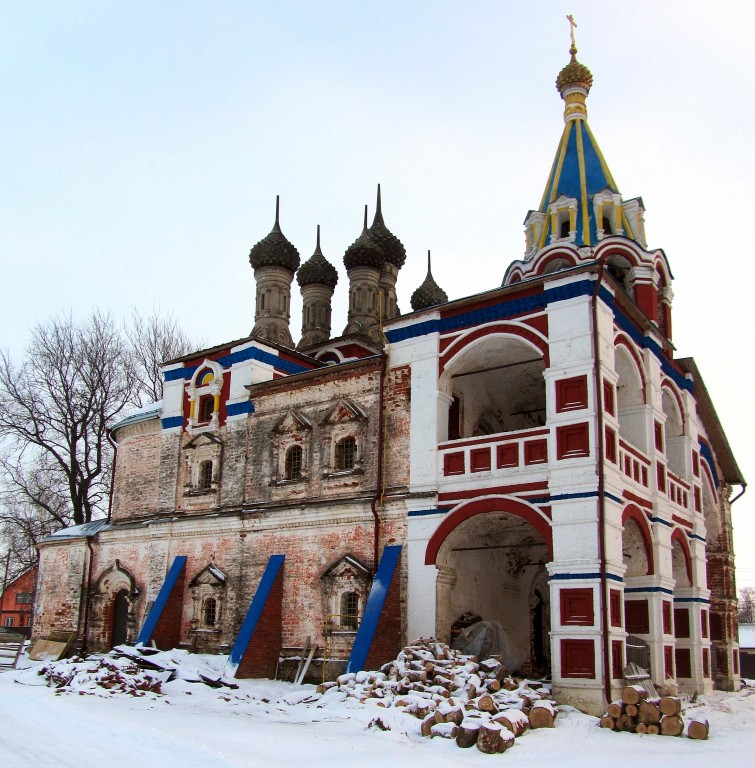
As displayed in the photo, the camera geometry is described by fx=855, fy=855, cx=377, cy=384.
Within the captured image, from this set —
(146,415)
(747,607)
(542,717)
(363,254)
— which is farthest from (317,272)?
(747,607)

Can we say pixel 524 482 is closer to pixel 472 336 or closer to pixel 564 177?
pixel 472 336

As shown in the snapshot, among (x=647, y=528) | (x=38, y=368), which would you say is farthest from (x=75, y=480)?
(x=647, y=528)

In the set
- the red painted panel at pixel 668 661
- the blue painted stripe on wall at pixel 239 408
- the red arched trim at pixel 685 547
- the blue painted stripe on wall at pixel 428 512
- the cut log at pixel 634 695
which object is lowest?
the cut log at pixel 634 695

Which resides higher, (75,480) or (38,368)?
(38,368)

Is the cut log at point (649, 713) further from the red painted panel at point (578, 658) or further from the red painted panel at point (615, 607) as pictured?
the red painted panel at point (615, 607)

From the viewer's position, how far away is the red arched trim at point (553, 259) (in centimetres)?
1736

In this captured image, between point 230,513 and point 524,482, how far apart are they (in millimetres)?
7014

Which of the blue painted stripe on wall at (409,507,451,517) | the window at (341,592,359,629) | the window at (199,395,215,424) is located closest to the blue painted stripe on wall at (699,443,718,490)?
the blue painted stripe on wall at (409,507,451,517)

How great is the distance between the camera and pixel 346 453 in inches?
655

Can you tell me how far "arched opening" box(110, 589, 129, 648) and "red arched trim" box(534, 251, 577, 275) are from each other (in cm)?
1188

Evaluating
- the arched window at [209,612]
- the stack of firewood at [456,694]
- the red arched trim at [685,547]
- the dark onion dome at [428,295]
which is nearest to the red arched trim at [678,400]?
the red arched trim at [685,547]

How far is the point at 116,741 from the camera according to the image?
29.0 ft

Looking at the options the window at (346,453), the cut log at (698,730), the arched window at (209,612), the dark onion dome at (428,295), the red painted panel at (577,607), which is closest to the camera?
the cut log at (698,730)

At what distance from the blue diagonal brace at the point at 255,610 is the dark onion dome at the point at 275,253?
Result: 11.3m
